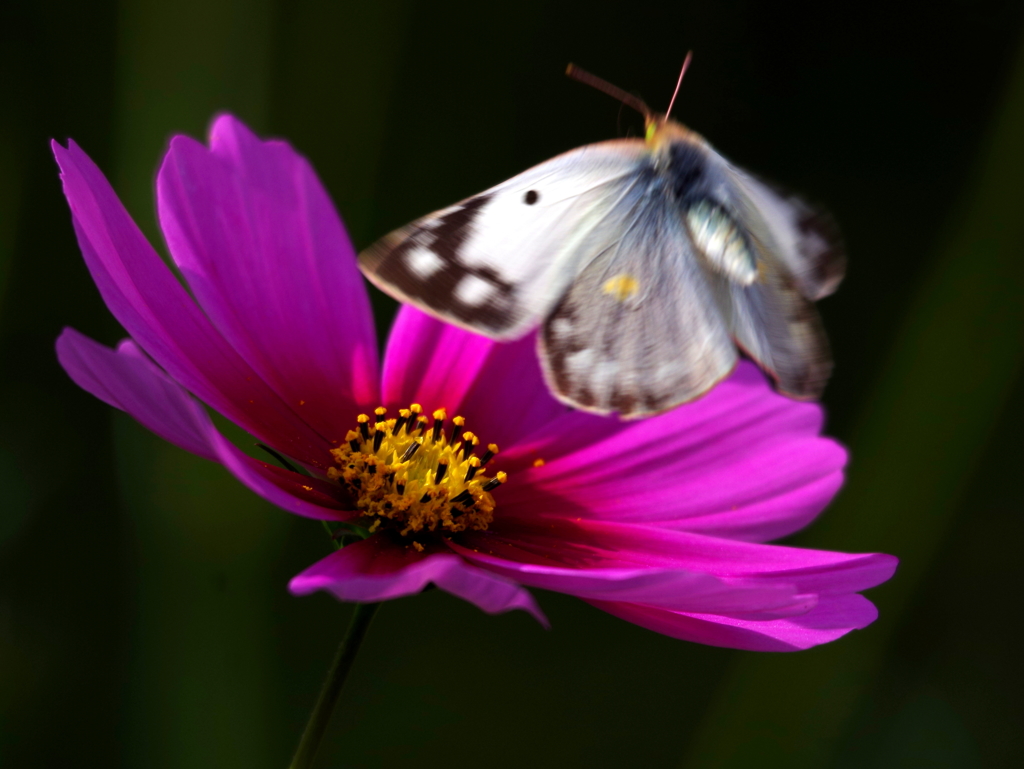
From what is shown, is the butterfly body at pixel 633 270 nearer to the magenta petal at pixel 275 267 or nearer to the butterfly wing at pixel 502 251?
the butterfly wing at pixel 502 251

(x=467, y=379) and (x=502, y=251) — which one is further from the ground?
(x=502, y=251)

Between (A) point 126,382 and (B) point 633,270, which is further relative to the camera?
(B) point 633,270

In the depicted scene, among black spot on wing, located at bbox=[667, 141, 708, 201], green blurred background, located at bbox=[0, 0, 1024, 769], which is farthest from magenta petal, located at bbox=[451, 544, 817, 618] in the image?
green blurred background, located at bbox=[0, 0, 1024, 769]

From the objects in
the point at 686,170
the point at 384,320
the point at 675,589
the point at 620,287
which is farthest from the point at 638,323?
the point at 384,320

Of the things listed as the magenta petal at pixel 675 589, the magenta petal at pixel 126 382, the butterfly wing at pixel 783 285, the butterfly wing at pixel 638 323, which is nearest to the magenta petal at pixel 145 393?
the magenta petal at pixel 126 382

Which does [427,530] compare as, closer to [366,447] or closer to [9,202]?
[366,447]

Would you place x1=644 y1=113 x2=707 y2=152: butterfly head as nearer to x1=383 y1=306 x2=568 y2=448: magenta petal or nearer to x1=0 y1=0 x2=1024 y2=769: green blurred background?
x1=383 y1=306 x2=568 y2=448: magenta petal

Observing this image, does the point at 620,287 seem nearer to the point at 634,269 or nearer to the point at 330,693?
the point at 634,269
